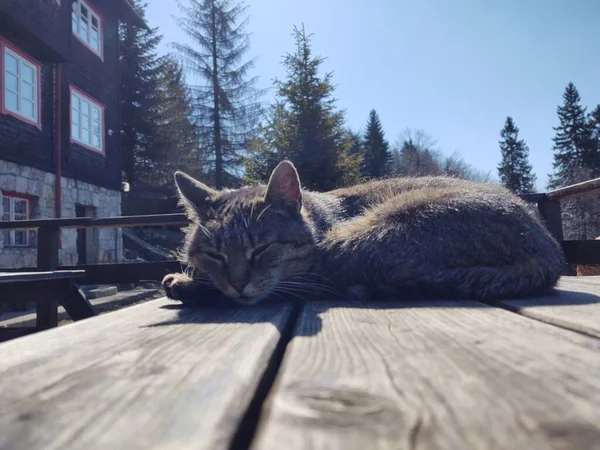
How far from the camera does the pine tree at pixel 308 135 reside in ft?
51.3

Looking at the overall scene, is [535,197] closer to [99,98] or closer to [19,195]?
[19,195]

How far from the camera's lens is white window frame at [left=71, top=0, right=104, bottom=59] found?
14.1m

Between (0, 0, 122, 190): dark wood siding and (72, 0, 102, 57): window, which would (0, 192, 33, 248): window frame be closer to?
(0, 0, 122, 190): dark wood siding

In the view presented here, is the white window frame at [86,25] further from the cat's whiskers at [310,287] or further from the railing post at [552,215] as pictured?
the cat's whiskers at [310,287]

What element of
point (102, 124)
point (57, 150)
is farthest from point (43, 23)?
point (102, 124)

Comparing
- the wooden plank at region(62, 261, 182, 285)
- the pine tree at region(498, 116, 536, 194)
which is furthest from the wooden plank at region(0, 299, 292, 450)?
the pine tree at region(498, 116, 536, 194)

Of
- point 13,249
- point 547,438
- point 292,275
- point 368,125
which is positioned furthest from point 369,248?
point 368,125

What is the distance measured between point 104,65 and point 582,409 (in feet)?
57.5

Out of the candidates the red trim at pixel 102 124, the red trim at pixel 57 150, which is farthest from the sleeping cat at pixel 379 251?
the red trim at pixel 102 124

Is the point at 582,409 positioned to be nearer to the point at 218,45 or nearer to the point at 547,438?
the point at 547,438

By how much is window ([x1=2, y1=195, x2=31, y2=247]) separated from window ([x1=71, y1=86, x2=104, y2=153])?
2.58 meters

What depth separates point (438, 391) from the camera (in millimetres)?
918

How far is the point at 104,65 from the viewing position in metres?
15.9

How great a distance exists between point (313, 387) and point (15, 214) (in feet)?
41.9
